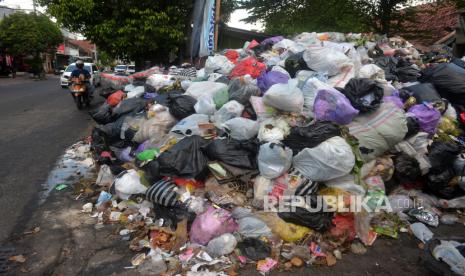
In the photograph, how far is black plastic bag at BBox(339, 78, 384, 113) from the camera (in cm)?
381

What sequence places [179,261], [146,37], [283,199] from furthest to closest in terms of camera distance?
[146,37] < [283,199] < [179,261]

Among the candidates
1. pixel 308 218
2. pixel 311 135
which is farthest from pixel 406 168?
pixel 308 218

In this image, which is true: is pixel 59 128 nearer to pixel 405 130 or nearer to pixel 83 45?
pixel 405 130

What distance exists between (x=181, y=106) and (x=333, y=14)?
12564 mm

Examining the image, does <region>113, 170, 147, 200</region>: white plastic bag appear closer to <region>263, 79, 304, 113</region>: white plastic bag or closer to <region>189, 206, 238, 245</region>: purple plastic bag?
<region>189, 206, 238, 245</region>: purple plastic bag

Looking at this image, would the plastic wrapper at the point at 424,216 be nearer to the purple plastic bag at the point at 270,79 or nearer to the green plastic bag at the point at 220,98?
the purple plastic bag at the point at 270,79

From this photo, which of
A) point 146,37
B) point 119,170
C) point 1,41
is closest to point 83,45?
point 1,41

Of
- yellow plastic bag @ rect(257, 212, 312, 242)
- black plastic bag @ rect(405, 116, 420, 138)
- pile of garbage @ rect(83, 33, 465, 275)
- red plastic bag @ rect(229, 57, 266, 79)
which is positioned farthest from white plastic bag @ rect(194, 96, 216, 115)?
black plastic bag @ rect(405, 116, 420, 138)

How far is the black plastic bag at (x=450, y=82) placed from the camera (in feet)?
14.9

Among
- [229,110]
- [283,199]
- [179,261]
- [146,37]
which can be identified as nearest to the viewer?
[179,261]

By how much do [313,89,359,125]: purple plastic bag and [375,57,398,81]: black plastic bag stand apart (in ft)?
5.89

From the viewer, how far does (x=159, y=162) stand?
11.5ft

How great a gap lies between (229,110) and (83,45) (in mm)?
69615

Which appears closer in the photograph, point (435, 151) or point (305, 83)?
point (435, 151)
